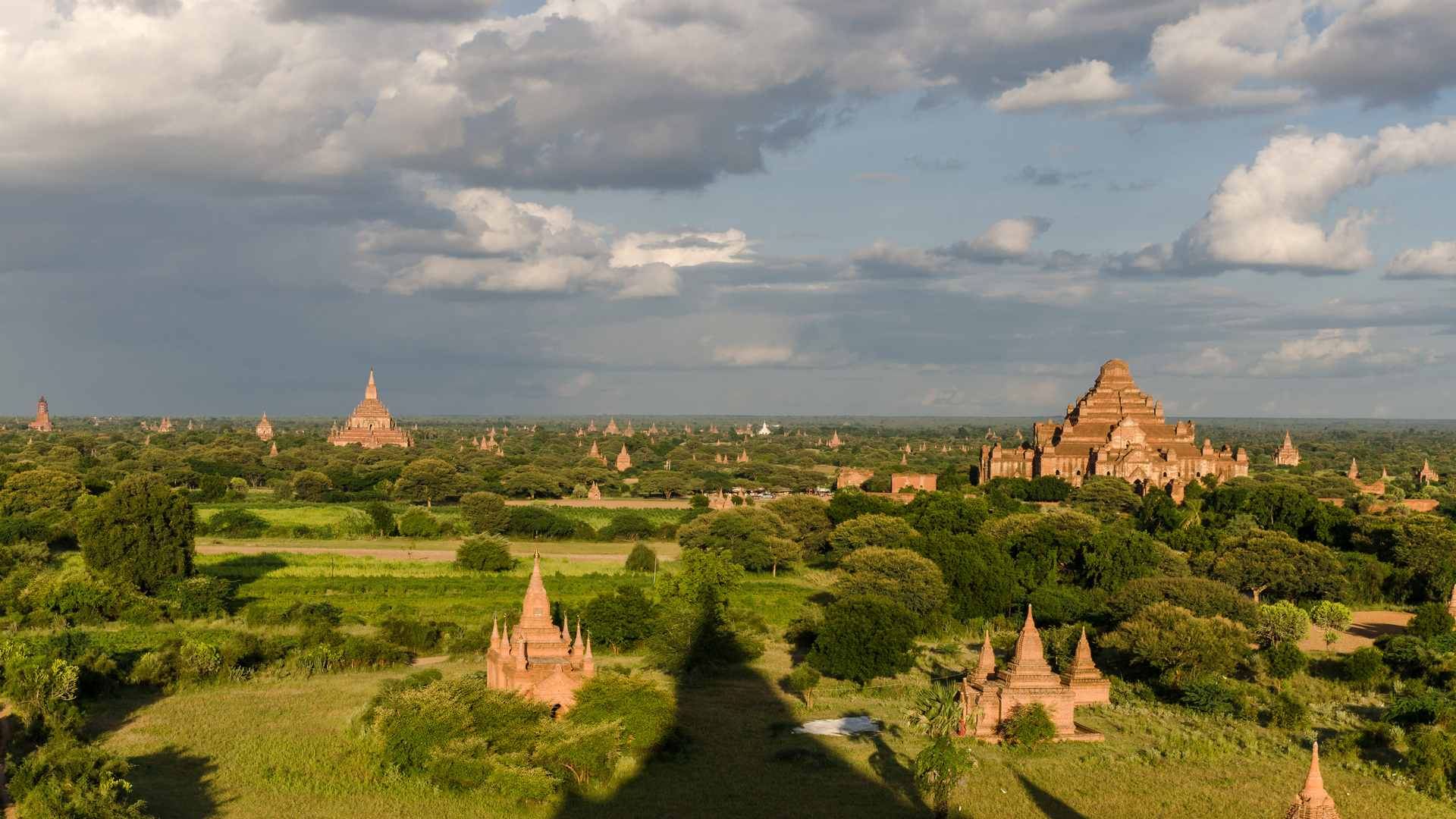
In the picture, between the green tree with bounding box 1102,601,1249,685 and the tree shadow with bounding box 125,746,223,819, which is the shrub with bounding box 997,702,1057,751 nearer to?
the green tree with bounding box 1102,601,1249,685

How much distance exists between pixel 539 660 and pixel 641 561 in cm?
3123

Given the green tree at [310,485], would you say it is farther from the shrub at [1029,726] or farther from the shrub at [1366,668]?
the shrub at [1366,668]

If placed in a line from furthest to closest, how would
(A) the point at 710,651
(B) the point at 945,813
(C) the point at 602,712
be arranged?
(A) the point at 710,651
(C) the point at 602,712
(B) the point at 945,813

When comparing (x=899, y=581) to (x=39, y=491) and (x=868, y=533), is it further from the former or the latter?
(x=39, y=491)

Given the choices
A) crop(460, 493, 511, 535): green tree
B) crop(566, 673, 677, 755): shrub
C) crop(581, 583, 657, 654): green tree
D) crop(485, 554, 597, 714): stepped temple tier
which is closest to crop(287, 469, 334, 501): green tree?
crop(460, 493, 511, 535): green tree

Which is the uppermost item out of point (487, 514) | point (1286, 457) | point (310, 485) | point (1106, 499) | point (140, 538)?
point (1286, 457)

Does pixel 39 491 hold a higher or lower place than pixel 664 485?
higher

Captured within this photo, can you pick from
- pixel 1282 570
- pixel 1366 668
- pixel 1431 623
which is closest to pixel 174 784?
pixel 1366 668

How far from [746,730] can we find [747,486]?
87.3 m

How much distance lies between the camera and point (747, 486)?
119062 millimetres

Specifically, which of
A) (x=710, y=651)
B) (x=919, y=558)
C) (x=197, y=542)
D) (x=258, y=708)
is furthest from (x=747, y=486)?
(x=258, y=708)

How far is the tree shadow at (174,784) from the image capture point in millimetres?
24594

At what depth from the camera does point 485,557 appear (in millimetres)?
60469

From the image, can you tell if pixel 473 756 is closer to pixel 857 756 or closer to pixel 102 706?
pixel 857 756
